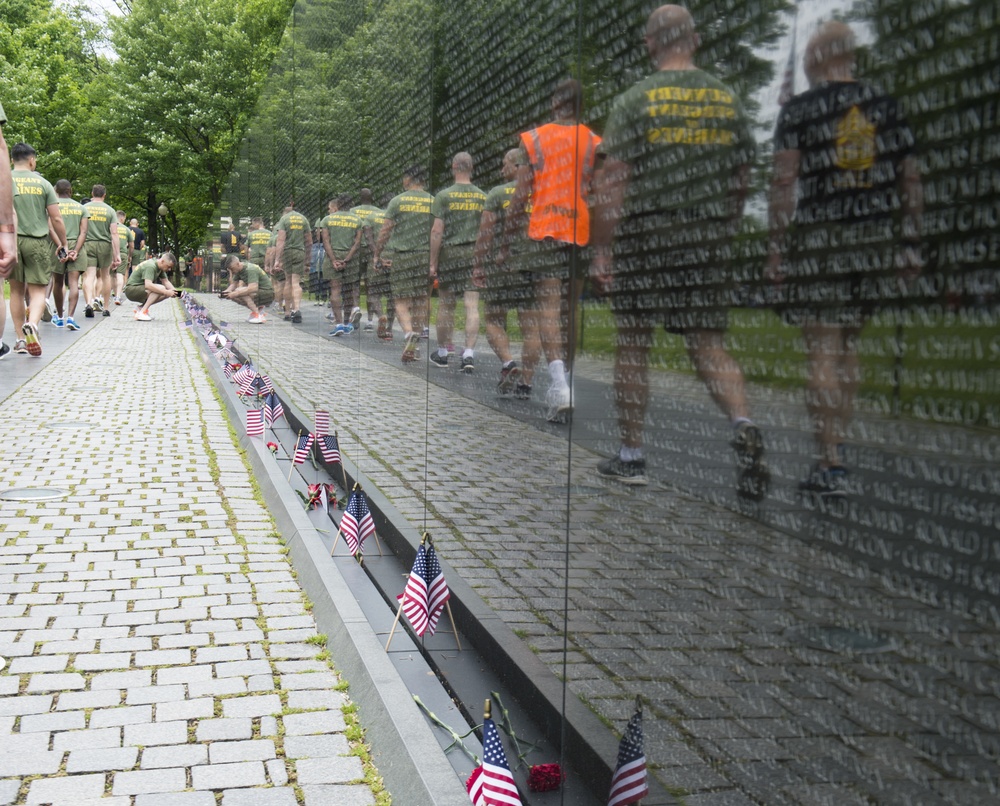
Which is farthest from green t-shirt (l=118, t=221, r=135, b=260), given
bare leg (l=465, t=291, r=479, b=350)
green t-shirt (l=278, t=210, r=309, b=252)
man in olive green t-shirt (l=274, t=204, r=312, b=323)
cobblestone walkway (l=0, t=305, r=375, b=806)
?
bare leg (l=465, t=291, r=479, b=350)

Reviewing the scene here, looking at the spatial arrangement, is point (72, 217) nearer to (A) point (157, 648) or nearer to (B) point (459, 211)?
(A) point (157, 648)

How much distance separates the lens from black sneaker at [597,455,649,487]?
2201 millimetres

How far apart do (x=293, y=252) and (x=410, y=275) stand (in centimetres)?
488

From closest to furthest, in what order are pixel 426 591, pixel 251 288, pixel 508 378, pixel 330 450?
pixel 508 378, pixel 426 591, pixel 330 450, pixel 251 288

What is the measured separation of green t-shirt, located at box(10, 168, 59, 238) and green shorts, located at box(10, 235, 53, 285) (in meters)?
0.17

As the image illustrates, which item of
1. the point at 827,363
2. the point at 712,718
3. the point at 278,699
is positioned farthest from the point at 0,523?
the point at 827,363

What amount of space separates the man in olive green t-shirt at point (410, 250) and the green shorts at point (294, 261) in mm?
3538

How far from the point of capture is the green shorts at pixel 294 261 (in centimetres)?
900

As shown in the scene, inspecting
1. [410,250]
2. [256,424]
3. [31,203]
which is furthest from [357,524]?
[31,203]

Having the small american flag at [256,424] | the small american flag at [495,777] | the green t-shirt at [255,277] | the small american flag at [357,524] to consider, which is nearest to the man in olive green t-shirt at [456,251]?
the small american flag at [357,524]

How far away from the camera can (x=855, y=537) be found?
144cm

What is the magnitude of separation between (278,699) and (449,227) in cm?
174

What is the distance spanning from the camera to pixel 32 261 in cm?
1413

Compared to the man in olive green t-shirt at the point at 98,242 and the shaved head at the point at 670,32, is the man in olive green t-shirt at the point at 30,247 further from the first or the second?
the shaved head at the point at 670,32
